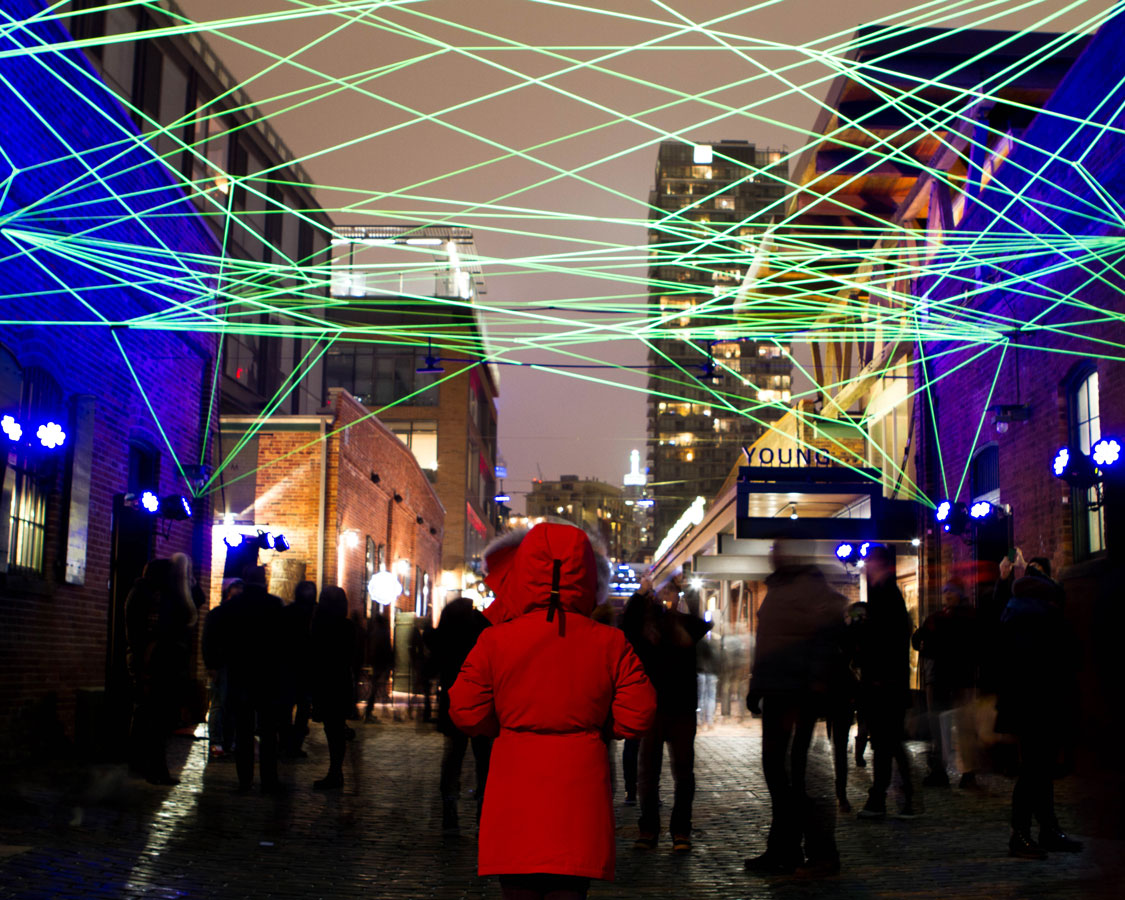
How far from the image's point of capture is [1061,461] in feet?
34.7

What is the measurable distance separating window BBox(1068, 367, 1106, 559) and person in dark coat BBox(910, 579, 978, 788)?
265cm

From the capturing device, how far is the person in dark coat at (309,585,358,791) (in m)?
9.09

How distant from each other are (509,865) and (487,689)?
46 cm

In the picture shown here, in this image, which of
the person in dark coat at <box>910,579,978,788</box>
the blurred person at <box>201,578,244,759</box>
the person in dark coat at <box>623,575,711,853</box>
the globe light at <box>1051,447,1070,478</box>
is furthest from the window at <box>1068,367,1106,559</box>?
the blurred person at <box>201,578,244,759</box>

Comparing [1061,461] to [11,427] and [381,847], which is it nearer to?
[381,847]

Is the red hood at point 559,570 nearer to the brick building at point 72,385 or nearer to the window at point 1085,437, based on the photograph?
the brick building at point 72,385

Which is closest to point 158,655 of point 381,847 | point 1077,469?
point 381,847

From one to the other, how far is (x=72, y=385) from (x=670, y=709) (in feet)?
23.0

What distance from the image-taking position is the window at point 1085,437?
11984 millimetres

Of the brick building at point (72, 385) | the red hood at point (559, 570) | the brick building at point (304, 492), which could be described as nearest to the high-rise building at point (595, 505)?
the brick building at point (304, 492)

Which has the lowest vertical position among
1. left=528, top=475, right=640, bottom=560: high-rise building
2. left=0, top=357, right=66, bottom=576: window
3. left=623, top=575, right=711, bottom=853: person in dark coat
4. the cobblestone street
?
the cobblestone street

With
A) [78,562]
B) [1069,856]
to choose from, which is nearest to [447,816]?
[1069,856]

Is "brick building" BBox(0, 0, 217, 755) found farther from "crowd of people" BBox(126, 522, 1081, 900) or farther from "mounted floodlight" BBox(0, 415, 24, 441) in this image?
"crowd of people" BBox(126, 522, 1081, 900)

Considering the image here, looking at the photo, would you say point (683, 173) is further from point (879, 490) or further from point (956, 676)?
point (956, 676)
